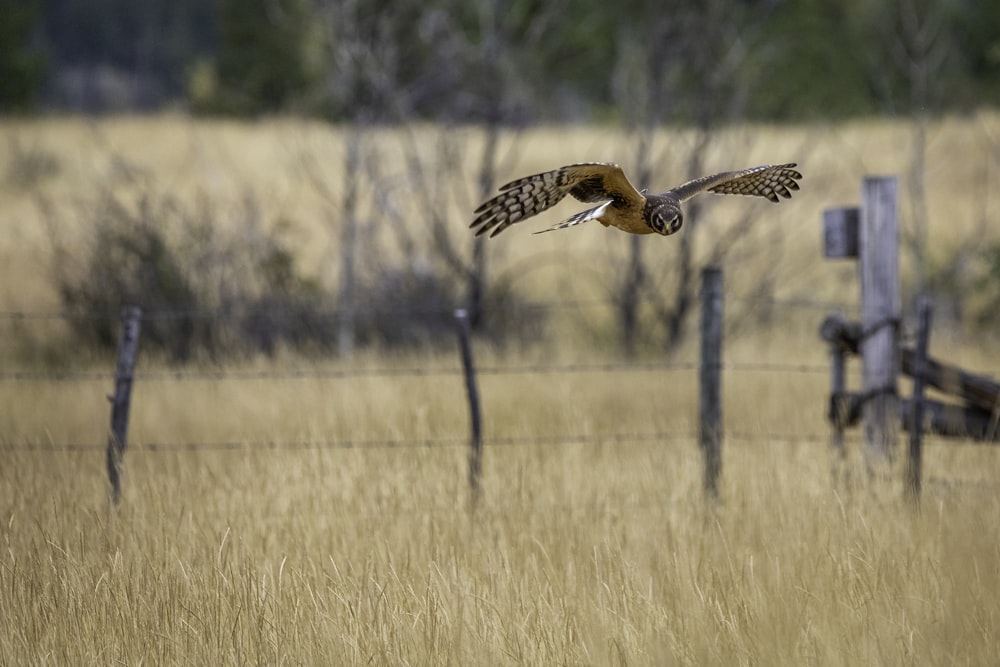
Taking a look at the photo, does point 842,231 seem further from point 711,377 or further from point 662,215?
point 662,215

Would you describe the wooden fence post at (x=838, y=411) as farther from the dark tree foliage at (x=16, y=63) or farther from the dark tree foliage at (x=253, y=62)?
the dark tree foliage at (x=16, y=63)

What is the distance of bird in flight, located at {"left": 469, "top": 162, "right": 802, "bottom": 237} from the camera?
308 centimetres

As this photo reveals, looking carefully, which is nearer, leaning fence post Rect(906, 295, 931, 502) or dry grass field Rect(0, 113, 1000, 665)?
Result: dry grass field Rect(0, 113, 1000, 665)

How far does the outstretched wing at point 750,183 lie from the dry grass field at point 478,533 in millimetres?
1234

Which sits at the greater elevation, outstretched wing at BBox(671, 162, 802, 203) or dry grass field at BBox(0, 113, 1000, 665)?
outstretched wing at BBox(671, 162, 802, 203)

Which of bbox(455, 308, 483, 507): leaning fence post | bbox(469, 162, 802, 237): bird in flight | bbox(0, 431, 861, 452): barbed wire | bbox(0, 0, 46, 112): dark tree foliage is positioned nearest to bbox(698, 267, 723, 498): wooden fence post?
bbox(0, 431, 861, 452): barbed wire

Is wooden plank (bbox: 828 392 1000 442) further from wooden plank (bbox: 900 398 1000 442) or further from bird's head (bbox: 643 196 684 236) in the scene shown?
bird's head (bbox: 643 196 684 236)

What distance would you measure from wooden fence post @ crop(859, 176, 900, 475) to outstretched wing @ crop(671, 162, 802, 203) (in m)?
1.94

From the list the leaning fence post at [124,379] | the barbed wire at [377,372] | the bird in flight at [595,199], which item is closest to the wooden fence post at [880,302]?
the barbed wire at [377,372]

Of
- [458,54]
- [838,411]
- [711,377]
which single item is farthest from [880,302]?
[458,54]

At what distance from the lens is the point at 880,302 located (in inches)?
235

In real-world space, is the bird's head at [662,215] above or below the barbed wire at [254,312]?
above

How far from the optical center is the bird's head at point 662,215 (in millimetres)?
3201

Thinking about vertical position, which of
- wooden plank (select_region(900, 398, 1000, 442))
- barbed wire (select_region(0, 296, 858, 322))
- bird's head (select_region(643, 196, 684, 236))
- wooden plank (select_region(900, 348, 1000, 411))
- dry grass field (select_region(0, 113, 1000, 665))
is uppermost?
bird's head (select_region(643, 196, 684, 236))
